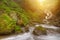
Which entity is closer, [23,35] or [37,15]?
[23,35]

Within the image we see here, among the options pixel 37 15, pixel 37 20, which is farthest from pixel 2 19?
pixel 37 15

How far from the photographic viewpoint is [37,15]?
13555 mm

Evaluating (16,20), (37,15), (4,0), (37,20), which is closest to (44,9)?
(37,15)

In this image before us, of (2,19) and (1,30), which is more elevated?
(2,19)

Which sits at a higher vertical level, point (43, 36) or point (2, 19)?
point (2, 19)

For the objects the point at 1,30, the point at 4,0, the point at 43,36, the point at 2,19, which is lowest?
the point at 43,36

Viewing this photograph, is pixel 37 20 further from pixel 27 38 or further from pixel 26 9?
pixel 27 38

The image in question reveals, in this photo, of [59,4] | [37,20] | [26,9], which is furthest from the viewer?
[59,4]

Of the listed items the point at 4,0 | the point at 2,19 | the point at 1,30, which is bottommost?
the point at 1,30

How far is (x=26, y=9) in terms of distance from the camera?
13.5 metres

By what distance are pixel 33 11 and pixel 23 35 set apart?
6.52m

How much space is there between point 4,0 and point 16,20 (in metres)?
2.55

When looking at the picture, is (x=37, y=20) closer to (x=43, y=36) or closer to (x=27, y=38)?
(x=43, y=36)

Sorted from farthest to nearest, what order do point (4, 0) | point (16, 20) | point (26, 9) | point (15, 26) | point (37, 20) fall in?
point (26, 9)
point (37, 20)
point (4, 0)
point (16, 20)
point (15, 26)
